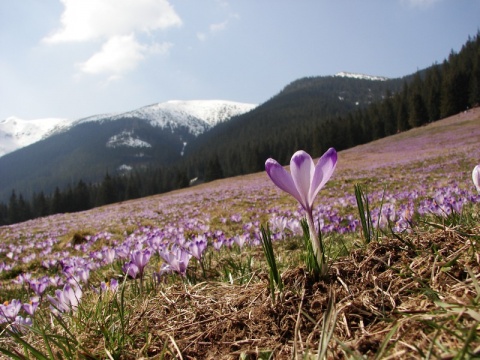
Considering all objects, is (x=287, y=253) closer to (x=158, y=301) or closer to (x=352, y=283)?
(x=158, y=301)

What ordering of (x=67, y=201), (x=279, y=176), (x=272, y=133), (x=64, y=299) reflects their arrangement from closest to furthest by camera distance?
(x=279, y=176) → (x=64, y=299) → (x=67, y=201) → (x=272, y=133)

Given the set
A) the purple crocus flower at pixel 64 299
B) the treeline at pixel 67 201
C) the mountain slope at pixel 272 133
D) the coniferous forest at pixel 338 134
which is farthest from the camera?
the mountain slope at pixel 272 133

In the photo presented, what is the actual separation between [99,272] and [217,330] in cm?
317

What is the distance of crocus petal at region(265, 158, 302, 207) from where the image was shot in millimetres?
1220

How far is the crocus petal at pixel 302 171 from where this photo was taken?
127cm

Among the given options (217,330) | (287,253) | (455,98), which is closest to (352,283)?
(217,330)

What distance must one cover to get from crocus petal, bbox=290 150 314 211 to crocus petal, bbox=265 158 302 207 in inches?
0.8

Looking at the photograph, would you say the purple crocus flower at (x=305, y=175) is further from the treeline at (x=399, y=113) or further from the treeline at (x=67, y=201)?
the treeline at (x=67, y=201)

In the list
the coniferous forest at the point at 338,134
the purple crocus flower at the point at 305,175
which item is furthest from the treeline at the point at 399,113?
the purple crocus flower at the point at 305,175

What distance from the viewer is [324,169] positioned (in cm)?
126

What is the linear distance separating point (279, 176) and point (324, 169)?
167mm

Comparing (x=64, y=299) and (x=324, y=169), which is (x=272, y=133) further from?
(x=324, y=169)

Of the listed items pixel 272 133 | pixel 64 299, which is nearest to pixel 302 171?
pixel 64 299

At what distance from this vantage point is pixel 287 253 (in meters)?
3.38
